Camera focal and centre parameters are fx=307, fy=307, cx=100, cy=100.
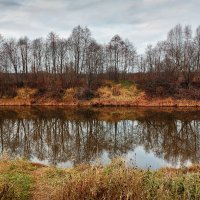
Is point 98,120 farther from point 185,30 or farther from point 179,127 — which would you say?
point 185,30

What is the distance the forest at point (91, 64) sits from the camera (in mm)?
53875

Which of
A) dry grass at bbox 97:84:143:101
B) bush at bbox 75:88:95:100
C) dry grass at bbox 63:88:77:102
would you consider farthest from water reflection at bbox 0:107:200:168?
dry grass at bbox 63:88:77:102

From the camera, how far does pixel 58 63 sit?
62.8m

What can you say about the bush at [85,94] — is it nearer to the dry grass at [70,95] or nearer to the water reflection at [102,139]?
the dry grass at [70,95]

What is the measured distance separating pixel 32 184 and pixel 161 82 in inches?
1763

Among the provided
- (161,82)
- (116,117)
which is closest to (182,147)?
(116,117)

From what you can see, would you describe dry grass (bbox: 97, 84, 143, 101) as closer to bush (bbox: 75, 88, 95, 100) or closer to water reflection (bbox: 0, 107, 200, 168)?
bush (bbox: 75, 88, 95, 100)

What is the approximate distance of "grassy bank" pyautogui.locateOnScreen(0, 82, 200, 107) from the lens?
4644 centimetres

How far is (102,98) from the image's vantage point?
48.4 meters

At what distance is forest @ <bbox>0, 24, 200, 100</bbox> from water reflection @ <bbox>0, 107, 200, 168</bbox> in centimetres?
2042

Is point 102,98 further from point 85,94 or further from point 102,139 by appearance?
point 102,139

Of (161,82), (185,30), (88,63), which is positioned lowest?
(161,82)

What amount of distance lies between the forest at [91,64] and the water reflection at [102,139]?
20419 mm

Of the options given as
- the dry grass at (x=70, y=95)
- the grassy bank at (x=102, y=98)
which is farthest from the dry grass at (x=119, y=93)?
→ the dry grass at (x=70, y=95)
